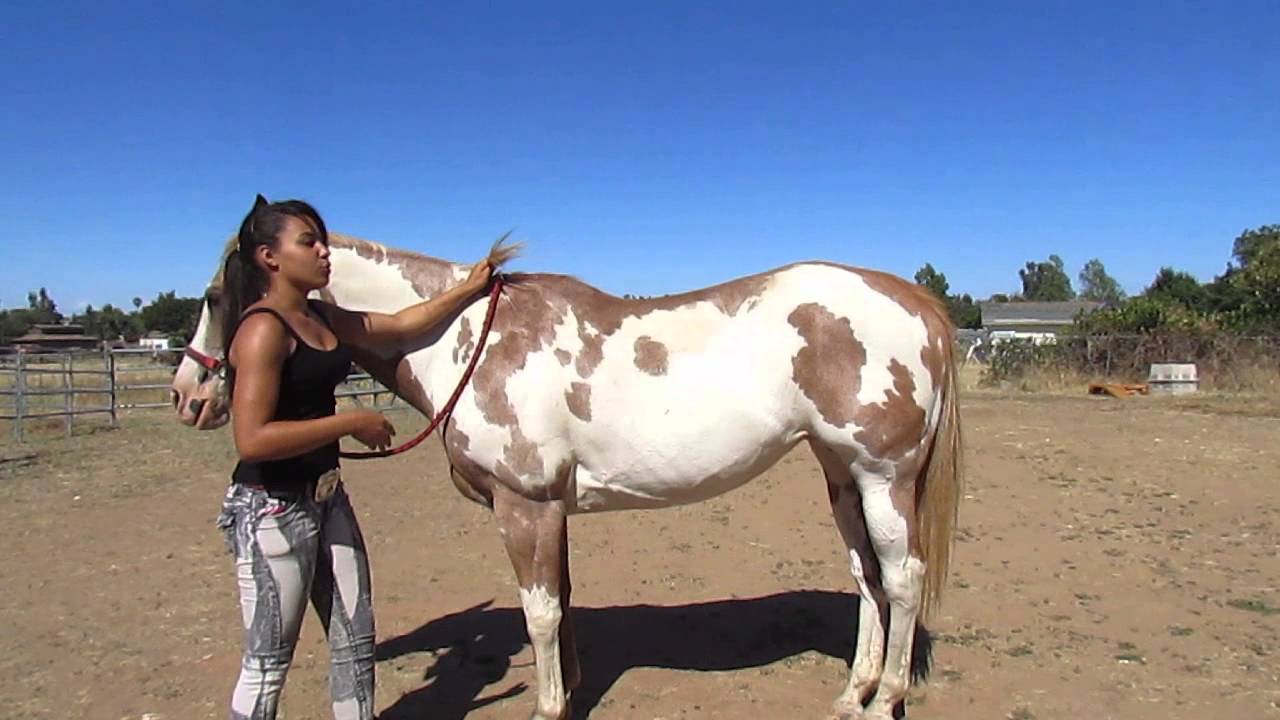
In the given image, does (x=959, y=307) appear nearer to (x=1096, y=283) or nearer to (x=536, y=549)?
(x=1096, y=283)

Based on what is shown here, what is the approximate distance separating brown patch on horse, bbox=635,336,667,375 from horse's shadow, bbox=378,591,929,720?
61.0 inches

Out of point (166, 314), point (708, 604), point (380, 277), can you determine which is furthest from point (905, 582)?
point (166, 314)

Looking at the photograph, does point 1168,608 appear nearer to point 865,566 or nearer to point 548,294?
point 865,566

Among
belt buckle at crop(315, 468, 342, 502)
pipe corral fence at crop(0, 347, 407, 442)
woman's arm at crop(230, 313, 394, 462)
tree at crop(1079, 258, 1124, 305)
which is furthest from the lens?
tree at crop(1079, 258, 1124, 305)

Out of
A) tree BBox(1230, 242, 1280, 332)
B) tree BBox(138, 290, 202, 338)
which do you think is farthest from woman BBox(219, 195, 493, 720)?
tree BBox(138, 290, 202, 338)

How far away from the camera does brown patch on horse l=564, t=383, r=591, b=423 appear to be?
9.79 ft

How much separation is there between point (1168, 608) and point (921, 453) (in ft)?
7.68

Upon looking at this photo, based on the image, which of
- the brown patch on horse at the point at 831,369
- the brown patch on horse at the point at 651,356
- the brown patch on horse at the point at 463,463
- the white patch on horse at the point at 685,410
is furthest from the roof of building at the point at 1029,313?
the brown patch on horse at the point at 463,463

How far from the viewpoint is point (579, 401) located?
9.81ft

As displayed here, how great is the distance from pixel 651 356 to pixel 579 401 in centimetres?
33

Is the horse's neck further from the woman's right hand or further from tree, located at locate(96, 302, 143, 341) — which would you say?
tree, located at locate(96, 302, 143, 341)

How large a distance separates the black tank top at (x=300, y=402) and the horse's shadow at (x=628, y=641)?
5.14 feet

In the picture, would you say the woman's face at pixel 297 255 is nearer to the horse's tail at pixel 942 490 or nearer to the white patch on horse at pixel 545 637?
the white patch on horse at pixel 545 637

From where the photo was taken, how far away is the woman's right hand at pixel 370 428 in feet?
7.49
